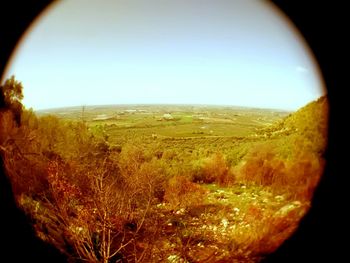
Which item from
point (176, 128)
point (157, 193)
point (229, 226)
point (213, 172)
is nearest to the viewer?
point (229, 226)

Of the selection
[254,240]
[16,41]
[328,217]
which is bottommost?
[254,240]

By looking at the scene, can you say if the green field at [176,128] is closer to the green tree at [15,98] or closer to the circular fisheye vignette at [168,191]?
the circular fisheye vignette at [168,191]

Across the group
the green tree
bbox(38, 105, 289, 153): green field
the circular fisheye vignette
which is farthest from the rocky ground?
bbox(38, 105, 289, 153): green field

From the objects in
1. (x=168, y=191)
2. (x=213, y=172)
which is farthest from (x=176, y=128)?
(x=168, y=191)

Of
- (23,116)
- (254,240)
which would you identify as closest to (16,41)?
(254,240)

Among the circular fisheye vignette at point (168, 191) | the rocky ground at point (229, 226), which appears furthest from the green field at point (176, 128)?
the rocky ground at point (229, 226)

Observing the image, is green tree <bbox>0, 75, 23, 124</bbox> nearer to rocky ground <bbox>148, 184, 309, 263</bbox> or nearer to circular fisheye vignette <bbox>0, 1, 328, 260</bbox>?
circular fisheye vignette <bbox>0, 1, 328, 260</bbox>

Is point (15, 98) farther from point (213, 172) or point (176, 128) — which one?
point (176, 128)

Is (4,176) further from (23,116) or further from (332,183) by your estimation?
(23,116)
